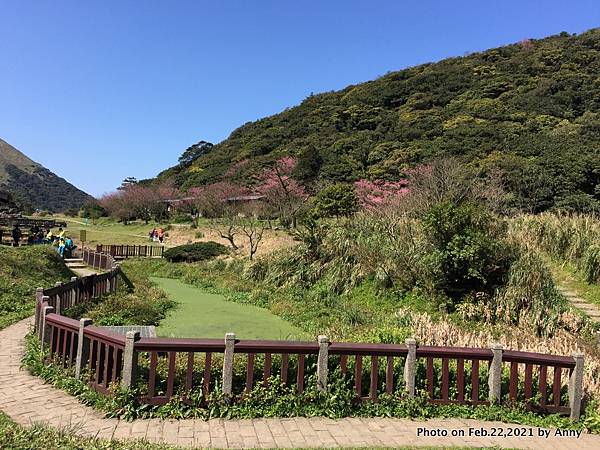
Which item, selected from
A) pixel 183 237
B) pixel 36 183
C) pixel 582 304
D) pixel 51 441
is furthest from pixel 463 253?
pixel 36 183

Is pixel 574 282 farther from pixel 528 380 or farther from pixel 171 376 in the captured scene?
pixel 171 376

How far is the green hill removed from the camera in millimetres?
123037

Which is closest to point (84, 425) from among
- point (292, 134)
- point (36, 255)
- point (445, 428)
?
point (445, 428)

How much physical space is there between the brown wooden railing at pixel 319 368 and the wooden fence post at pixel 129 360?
11mm

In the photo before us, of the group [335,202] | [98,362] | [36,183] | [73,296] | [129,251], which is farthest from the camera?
[36,183]

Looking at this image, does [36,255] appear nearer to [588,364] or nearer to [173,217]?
[588,364]

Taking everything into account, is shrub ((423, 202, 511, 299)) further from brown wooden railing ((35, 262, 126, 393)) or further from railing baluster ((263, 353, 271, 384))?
brown wooden railing ((35, 262, 126, 393))

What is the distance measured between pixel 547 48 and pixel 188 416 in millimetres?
79016

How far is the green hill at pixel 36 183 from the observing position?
12304cm

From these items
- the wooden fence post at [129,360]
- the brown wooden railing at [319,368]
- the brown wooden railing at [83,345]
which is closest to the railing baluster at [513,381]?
the brown wooden railing at [319,368]

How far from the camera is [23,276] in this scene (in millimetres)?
13906

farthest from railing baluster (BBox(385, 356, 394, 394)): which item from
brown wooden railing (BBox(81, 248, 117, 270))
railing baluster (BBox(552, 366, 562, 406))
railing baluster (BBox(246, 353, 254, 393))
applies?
brown wooden railing (BBox(81, 248, 117, 270))

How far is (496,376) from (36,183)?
153m

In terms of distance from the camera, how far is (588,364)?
268 inches
